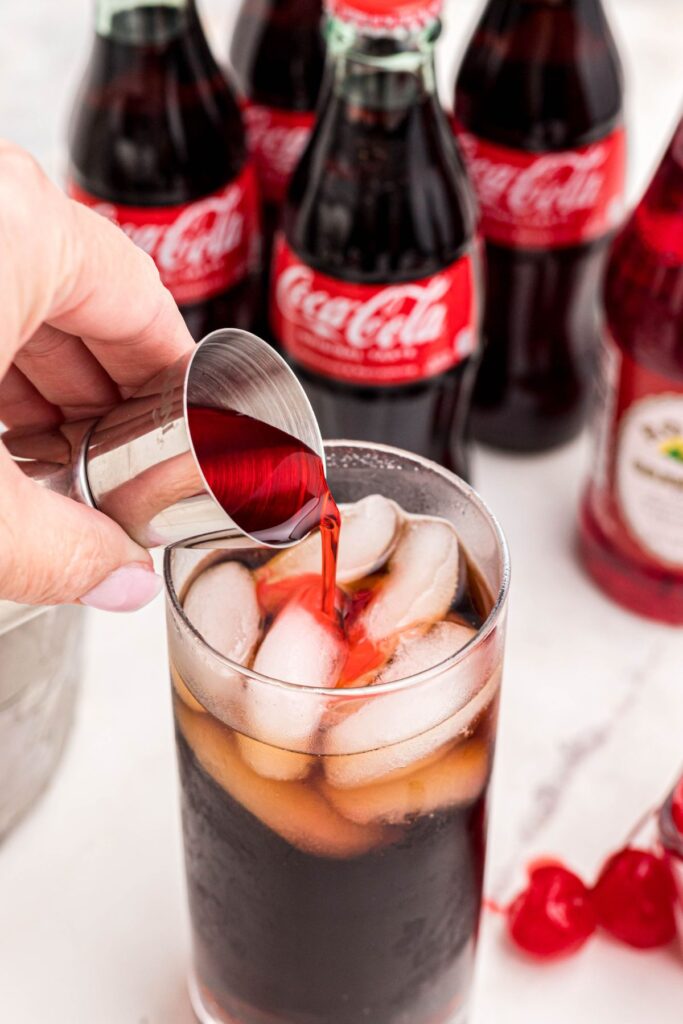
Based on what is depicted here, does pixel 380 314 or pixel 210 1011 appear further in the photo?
pixel 380 314

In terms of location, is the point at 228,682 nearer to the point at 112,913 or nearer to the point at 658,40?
the point at 112,913

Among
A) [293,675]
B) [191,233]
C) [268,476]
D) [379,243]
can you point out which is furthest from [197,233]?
[293,675]

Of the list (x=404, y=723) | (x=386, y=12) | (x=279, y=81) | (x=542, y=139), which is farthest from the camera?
(x=279, y=81)

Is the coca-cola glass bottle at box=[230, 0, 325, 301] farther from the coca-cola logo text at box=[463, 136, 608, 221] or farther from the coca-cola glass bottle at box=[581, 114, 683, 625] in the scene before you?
the coca-cola glass bottle at box=[581, 114, 683, 625]

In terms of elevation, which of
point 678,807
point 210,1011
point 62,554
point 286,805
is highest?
point 62,554

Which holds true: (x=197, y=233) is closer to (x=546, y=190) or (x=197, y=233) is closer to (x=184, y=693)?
(x=546, y=190)

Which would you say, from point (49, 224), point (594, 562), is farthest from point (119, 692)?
point (49, 224)

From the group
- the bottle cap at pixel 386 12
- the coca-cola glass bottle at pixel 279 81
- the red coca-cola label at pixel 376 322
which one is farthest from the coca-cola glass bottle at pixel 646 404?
the coca-cola glass bottle at pixel 279 81

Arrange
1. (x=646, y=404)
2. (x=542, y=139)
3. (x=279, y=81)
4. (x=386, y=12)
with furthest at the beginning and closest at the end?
(x=279, y=81), (x=542, y=139), (x=646, y=404), (x=386, y=12)

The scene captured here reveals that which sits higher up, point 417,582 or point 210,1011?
point 417,582
